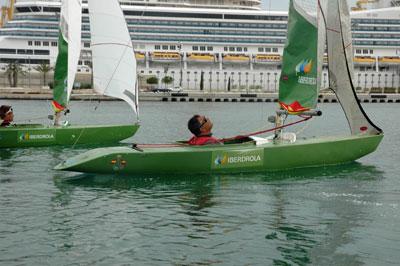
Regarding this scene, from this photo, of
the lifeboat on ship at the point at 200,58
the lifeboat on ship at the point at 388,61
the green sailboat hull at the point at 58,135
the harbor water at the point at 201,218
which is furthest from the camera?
the lifeboat on ship at the point at 388,61

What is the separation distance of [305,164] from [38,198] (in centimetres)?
870

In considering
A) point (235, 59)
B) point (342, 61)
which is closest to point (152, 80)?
point (235, 59)

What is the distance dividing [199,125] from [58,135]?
34.3 feet

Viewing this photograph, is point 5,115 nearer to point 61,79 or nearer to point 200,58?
point 61,79

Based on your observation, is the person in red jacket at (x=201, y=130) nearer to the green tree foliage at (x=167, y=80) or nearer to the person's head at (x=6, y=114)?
the person's head at (x=6, y=114)

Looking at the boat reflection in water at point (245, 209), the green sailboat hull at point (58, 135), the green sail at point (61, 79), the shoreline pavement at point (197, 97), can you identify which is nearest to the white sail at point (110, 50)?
the green sail at point (61, 79)

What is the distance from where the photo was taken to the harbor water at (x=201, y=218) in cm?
1312

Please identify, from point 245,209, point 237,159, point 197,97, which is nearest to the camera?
point 245,209

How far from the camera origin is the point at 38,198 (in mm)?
18156

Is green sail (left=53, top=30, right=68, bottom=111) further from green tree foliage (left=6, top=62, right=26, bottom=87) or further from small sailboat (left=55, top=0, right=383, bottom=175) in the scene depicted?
green tree foliage (left=6, top=62, right=26, bottom=87)

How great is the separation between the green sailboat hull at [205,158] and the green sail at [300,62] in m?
1.45

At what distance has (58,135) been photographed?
2925 centimetres

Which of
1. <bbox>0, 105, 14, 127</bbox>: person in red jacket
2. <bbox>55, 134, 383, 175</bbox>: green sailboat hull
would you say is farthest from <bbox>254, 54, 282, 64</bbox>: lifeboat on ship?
<bbox>55, 134, 383, 175</bbox>: green sailboat hull

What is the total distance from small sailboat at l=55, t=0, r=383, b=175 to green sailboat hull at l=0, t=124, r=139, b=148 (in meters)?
8.96
